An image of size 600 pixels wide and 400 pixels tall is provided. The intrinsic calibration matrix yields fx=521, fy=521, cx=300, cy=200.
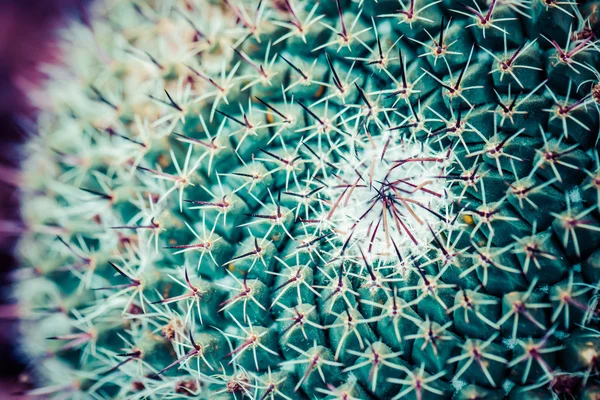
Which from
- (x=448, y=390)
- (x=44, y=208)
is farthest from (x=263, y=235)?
(x=44, y=208)

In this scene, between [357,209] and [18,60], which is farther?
[18,60]

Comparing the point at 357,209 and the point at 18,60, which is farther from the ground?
the point at 18,60

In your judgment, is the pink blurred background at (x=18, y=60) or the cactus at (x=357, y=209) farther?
the pink blurred background at (x=18, y=60)

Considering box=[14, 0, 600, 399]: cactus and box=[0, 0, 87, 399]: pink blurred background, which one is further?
box=[0, 0, 87, 399]: pink blurred background
